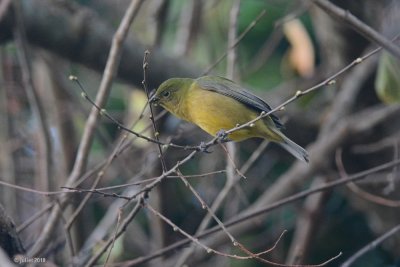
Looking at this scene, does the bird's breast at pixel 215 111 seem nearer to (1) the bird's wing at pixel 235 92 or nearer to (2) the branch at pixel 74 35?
(1) the bird's wing at pixel 235 92

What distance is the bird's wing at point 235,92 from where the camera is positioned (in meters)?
4.21

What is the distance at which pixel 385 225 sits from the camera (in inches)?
229

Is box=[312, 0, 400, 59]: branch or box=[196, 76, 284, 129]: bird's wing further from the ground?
box=[196, 76, 284, 129]: bird's wing

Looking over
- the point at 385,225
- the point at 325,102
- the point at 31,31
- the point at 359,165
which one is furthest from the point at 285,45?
the point at 31,31

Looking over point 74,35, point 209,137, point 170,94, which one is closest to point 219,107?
point 170,94

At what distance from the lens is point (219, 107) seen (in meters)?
4.26

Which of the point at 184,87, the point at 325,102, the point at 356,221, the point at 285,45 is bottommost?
the point at 184,87

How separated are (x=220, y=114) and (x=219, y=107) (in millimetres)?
54

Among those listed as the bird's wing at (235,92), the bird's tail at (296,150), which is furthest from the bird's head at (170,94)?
the bird's tail at (296,150)

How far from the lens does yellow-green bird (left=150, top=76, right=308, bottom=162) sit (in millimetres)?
4160

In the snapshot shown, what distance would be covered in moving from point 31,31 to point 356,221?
302 centimetres

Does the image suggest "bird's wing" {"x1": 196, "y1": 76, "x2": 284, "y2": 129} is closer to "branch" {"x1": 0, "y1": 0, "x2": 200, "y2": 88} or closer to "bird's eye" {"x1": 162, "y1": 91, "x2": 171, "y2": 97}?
"bird's eye" {"x1": 162, "y1": 91, "x2": 171, "y2": 97}

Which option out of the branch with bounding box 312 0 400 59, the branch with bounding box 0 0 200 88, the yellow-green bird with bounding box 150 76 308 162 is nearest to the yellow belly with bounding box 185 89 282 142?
the yellow-green bird with bounding box 150 76 308 162

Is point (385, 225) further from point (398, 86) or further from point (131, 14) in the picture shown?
point (131, 14)
